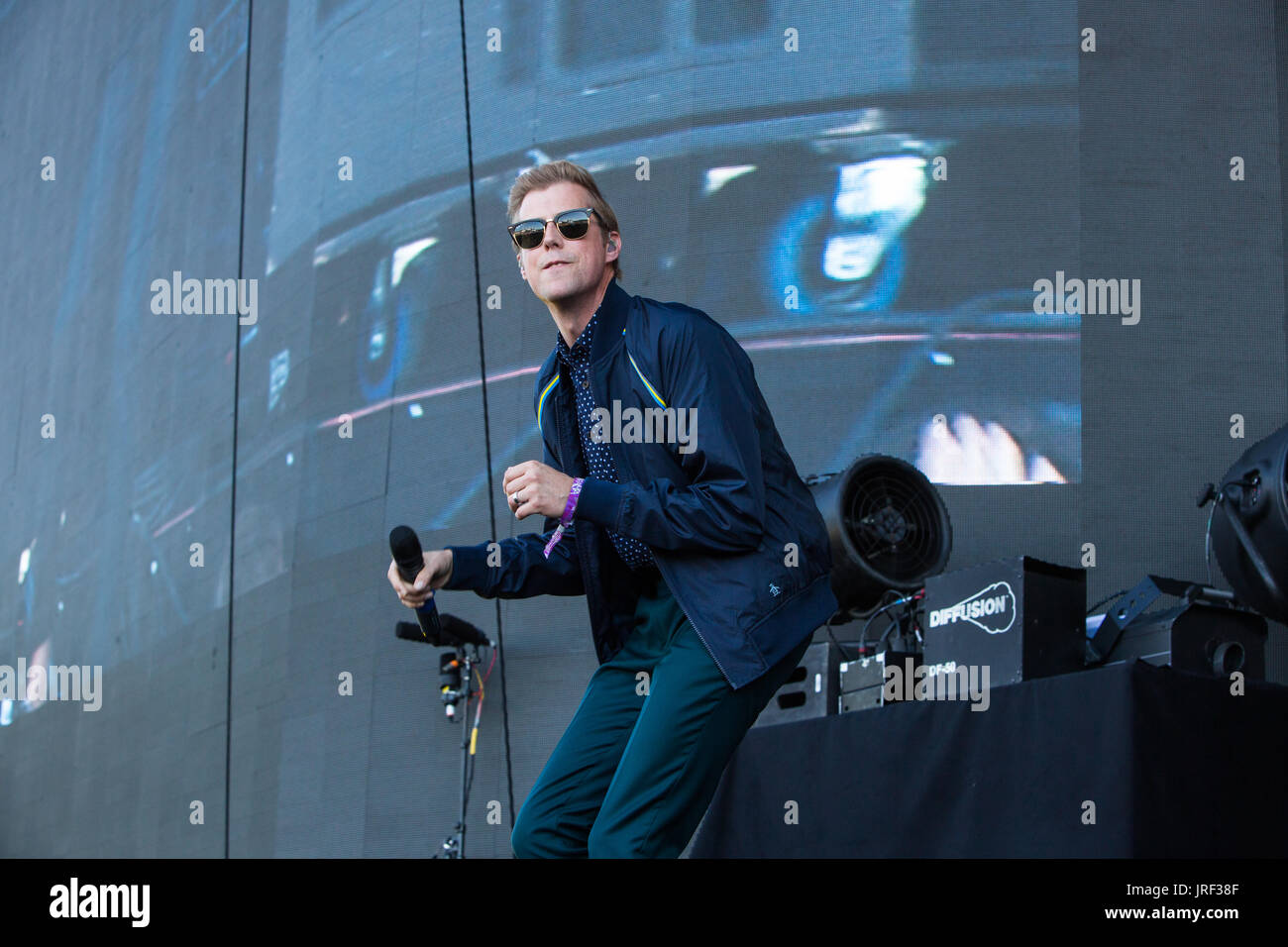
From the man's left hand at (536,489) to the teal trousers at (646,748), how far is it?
286 mm

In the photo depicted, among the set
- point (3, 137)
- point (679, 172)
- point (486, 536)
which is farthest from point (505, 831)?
point (3, 137)

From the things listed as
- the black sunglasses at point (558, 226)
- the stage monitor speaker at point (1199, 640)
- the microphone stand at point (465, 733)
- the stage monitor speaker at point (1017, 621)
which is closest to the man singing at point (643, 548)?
the black sunglasses at point (558, 226)

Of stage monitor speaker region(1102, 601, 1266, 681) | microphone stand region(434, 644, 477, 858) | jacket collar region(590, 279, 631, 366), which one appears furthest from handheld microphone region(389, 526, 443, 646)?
microphone stand region(434, 644, 477, 858)

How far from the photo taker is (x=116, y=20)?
11594mm

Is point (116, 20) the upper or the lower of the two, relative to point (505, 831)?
upper

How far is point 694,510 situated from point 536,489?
0.22 meters

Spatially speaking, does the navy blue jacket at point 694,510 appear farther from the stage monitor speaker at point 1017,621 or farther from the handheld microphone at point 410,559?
the stage monitor speaker at point 1017,621

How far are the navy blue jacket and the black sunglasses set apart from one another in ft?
0.36

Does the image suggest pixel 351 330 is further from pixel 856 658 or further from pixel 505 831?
pixel 856 658

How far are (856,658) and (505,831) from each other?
2.59 metres

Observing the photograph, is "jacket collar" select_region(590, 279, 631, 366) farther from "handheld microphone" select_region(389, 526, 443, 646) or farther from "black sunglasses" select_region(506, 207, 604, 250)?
"handheld microphone" select_region(389, 526, 443, 646)

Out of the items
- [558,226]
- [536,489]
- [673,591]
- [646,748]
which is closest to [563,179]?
[558,226]

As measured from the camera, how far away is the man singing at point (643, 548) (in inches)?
76.4
